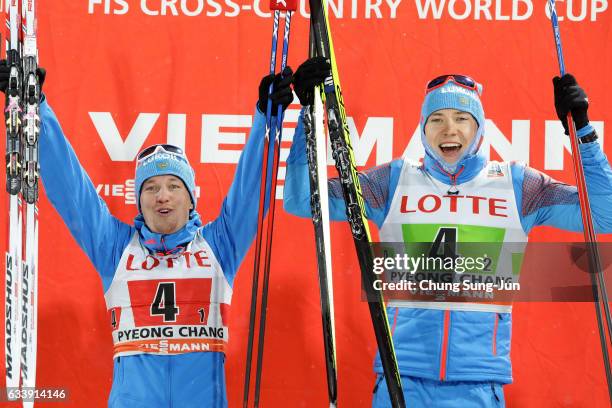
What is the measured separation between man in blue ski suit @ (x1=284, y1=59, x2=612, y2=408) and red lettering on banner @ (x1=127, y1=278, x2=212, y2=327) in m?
0.39

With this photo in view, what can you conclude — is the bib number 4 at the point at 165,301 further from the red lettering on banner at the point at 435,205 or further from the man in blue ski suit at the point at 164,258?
the red lettering on banner at the point at 435,205

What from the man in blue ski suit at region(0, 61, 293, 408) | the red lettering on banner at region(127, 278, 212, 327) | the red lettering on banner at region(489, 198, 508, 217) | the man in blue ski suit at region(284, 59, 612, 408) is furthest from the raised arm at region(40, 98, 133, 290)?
the red lettering on banner at region(489, 198, 508, 217)

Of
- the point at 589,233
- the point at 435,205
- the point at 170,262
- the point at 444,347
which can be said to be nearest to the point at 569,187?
the point at 589,233

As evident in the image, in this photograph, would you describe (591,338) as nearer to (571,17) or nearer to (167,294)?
(571,17)

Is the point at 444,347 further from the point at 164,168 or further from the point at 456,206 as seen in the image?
the point at 164,168

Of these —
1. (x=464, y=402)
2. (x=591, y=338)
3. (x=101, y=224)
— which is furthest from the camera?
(x=591, y=338)

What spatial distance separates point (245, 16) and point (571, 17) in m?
1.22

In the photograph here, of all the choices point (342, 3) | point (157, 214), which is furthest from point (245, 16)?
point (157, 214)

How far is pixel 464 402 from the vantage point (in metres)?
2.74

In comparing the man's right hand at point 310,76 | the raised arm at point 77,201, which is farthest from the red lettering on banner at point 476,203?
the raised arm at point 77,201

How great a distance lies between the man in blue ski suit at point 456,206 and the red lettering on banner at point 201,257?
0.32 m

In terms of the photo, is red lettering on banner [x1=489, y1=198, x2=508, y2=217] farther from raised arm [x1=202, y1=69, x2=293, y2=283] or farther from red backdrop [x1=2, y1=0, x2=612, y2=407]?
raised arm [x1=202, y1=69, x2=293, y2=283]

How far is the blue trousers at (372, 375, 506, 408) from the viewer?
8.99 feet

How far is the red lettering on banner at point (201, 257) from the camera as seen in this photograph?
9.52ft
